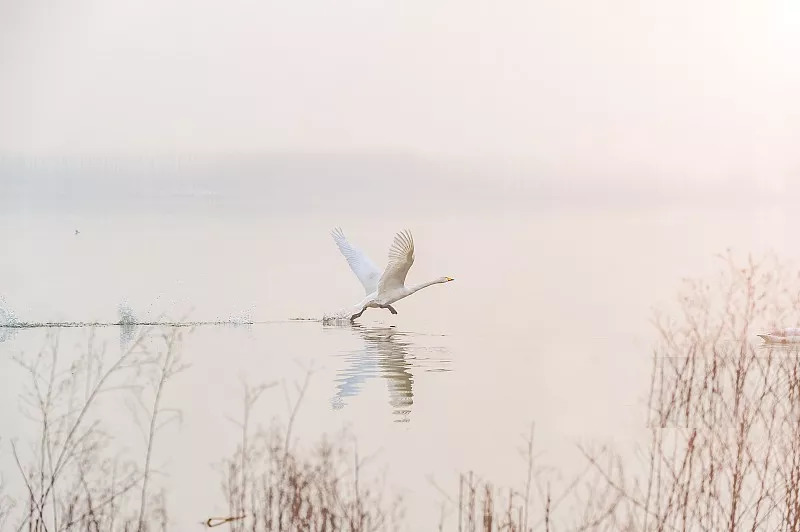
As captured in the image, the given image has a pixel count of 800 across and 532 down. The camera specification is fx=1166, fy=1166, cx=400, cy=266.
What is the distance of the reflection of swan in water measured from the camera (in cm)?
469

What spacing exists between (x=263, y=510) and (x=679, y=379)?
1317mm

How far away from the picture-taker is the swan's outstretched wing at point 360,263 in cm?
664

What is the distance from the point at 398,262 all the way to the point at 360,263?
0.65m

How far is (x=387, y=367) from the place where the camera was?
5270 millimetres

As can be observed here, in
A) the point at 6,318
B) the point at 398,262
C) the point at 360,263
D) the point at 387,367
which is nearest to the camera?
the point at 387,367

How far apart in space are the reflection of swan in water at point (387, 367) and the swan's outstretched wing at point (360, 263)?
347mm

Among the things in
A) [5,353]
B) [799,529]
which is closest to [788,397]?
[799,529]

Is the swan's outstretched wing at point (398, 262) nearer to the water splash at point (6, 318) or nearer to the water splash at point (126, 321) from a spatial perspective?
the water splash at point (126, 321)

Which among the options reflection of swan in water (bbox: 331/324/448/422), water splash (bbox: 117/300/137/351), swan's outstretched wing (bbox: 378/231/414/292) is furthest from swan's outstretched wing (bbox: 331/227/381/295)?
water splash (bbox: 117/300/137/351)

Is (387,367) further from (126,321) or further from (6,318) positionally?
(6,318)

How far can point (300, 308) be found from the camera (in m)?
6.82

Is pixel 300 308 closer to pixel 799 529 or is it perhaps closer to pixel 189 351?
pixel 189 351

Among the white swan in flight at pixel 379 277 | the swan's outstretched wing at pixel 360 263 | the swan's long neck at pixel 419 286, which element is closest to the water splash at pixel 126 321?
the white swan in flight at pixel 379 277

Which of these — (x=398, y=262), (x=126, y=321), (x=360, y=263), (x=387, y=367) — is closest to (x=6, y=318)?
(x=126, y=321)
